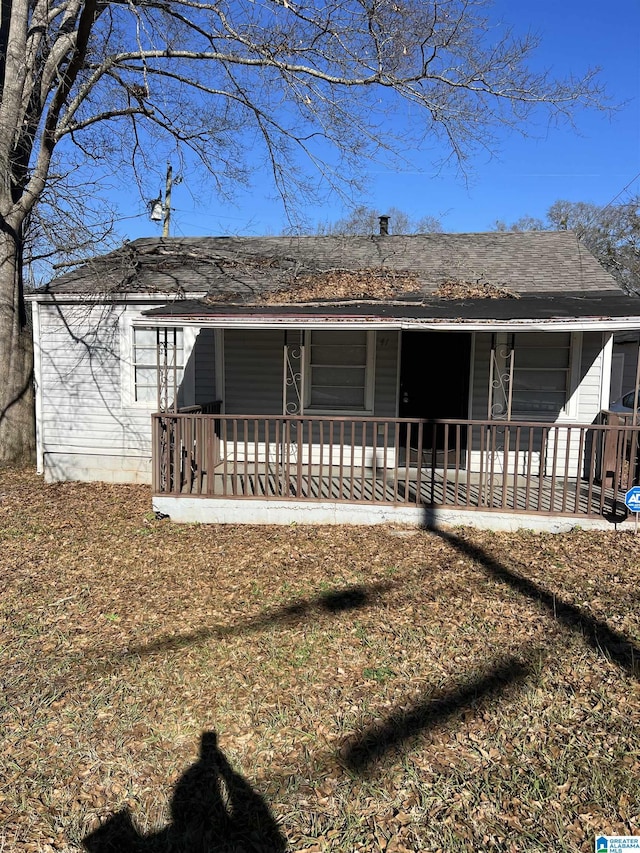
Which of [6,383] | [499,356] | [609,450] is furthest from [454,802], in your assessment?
[6,383]

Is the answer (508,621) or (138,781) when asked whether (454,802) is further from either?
(508,621)

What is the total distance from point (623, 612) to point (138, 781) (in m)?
3.77

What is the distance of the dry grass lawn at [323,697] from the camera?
2.48 metres

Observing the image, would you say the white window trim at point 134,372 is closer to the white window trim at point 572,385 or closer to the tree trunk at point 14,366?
the tree trunk at point 14,366

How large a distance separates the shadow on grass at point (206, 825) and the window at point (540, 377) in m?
6.83

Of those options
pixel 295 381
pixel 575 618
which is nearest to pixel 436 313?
pixel 295 381

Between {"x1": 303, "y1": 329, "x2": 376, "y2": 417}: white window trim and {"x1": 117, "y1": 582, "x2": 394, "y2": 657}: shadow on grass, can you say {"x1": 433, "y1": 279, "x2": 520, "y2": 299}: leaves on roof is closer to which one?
{"x1": 303, "y1": 329, "x2": 376, "y2": 417}: white window trim

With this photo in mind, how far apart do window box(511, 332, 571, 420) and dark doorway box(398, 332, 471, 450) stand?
777mm

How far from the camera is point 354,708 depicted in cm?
327

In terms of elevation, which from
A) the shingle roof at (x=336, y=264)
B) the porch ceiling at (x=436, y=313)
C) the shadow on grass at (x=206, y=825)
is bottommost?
the shadow on grass at (x=206, y=825)

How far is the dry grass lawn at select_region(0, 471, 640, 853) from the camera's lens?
248 cm

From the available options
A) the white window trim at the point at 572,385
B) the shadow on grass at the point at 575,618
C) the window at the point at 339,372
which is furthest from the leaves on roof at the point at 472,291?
the shadow on grass at the point at 575,618

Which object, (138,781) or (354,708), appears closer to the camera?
(138,781)
